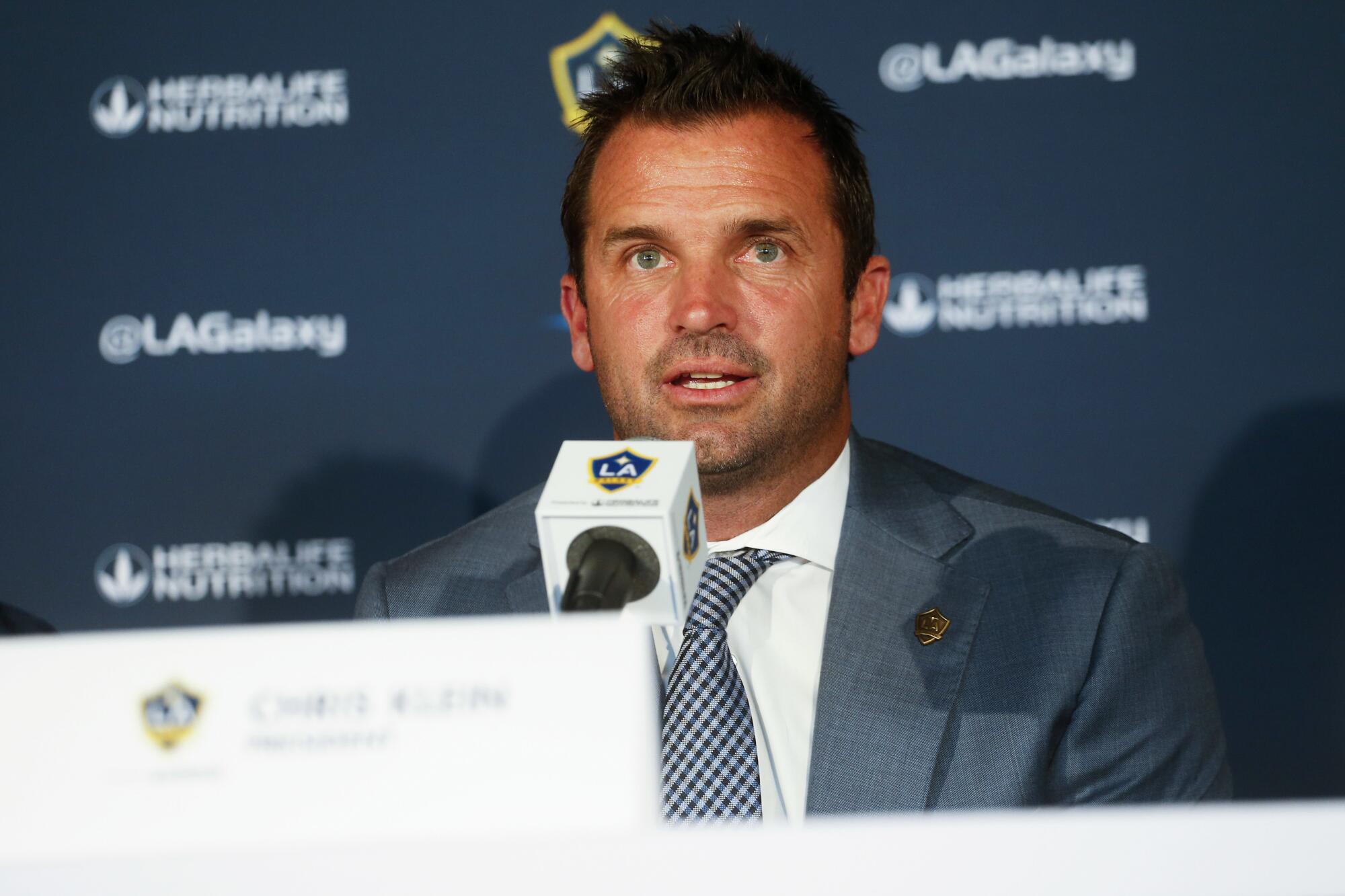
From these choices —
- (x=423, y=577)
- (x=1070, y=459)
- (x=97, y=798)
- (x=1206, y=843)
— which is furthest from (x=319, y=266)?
(x=1206, y=843)

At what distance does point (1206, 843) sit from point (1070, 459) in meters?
2.17

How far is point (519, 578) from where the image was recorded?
7.02ft

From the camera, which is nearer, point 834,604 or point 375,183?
point 834,604

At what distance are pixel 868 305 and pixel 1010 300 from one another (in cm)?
67

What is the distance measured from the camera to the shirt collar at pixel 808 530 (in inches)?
80.5

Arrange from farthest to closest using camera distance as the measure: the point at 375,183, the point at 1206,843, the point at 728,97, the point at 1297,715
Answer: the point at 375,183 < the point at 1297,715 < the point at 728,97 < the point at 1206,843

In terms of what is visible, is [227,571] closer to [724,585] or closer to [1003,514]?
[724,585]

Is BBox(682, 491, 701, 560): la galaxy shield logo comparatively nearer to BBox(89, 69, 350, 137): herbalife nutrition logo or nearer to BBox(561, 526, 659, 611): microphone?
BBox(561, 526, 659, 611): microphone

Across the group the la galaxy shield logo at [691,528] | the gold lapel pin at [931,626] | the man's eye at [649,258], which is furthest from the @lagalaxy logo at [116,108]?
the la galaxy shield logo at [691,528]

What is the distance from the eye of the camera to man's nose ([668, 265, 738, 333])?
1981 millimetres

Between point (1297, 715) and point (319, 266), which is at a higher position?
point (319, 266)

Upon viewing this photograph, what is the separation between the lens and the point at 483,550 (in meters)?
2.22

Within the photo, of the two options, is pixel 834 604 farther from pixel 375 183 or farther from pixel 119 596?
pixel 119 596

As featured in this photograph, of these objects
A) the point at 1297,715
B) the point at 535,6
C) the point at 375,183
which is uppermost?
the point at 535,6
